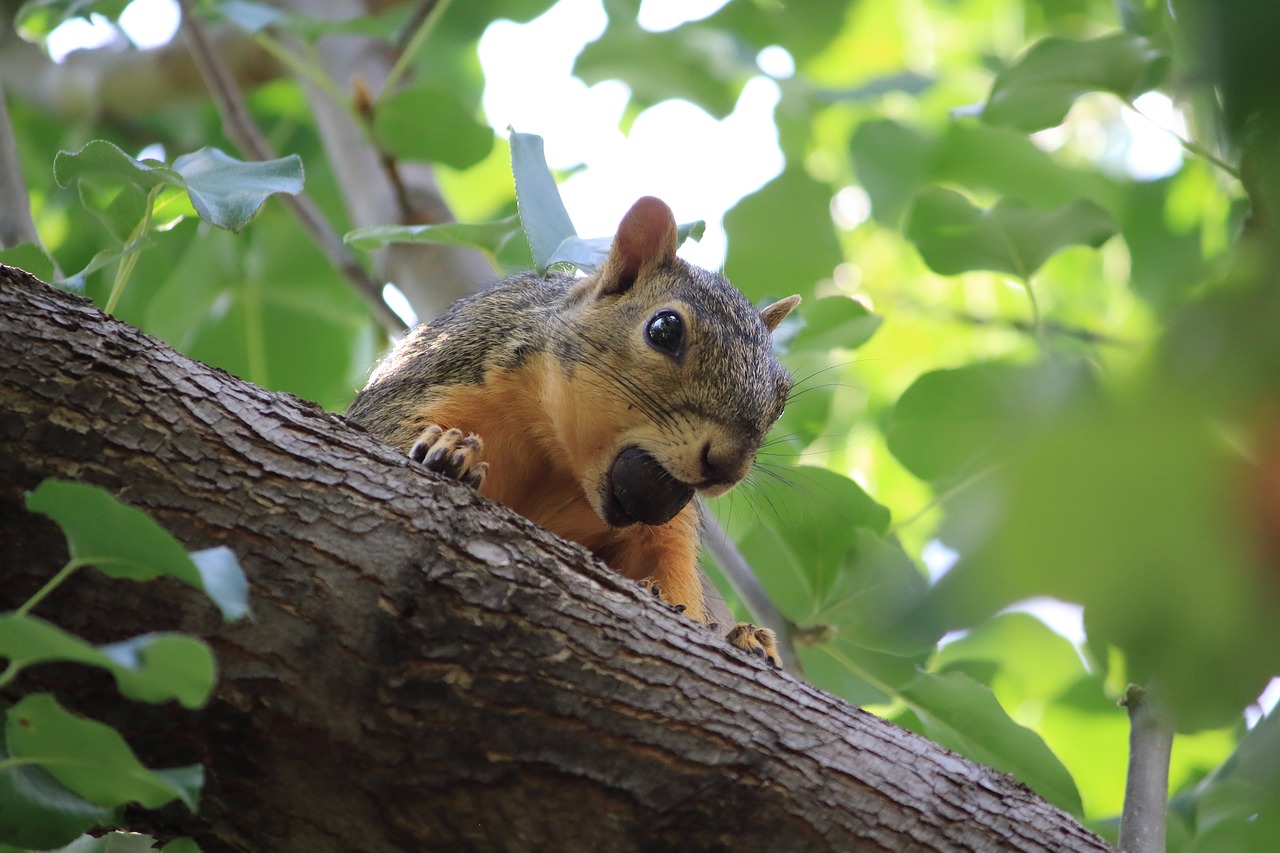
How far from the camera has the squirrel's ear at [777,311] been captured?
3500 mm

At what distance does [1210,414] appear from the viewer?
0.41 m

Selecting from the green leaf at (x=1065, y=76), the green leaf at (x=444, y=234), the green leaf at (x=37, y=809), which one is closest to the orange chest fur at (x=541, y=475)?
the green leaf at (x=444, y=234)

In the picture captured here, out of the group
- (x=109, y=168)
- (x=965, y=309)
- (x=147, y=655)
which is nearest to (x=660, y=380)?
(x=109, y=168)

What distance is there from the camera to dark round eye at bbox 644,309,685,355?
3008 mm

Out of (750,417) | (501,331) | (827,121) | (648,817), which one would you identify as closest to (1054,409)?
(648,817)

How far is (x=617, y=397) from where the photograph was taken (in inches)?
114

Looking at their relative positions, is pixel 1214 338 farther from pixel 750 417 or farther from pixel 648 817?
pixel 750 417

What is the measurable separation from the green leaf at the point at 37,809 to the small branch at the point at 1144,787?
1.82 m

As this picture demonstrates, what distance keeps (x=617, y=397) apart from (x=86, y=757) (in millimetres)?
1748

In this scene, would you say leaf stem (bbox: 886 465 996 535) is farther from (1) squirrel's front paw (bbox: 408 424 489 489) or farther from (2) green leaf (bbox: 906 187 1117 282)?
(1) squirrel's front paw (bbox: 408 424 489 489)

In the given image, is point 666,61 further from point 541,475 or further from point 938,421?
point 938,421

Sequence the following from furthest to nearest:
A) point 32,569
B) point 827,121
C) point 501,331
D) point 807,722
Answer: point 827,121 < point 501,331 < point 807,722 < point 32,569

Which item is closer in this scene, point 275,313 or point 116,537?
point 116,537

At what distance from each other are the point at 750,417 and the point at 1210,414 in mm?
2446
